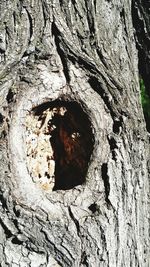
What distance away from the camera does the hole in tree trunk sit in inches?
91.6

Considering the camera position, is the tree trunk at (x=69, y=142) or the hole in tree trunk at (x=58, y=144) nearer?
the tree trunk at (x=69, y=142)

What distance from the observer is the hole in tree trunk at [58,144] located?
2326 mm

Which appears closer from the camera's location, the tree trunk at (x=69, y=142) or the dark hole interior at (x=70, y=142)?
the tree trunk at (x=69, y=142)

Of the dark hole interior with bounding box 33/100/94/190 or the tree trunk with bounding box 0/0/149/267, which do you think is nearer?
the tree trunk with bounding box 0/0/149/267

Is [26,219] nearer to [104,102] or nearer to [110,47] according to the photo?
[104,102]

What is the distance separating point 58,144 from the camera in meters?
2.45

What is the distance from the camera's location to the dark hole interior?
7.63 ft

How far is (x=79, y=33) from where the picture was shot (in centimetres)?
236

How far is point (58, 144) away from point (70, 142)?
81mm

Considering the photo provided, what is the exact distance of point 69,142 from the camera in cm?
240

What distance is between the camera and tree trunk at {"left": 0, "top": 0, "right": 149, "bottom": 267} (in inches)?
85.7

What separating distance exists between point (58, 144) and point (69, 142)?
0.07 metres

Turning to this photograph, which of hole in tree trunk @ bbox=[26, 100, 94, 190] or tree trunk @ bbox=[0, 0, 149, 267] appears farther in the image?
hole in tree trunk @ bbox=[26, 100, 94, 190]

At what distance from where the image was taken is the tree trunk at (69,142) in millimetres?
2178
